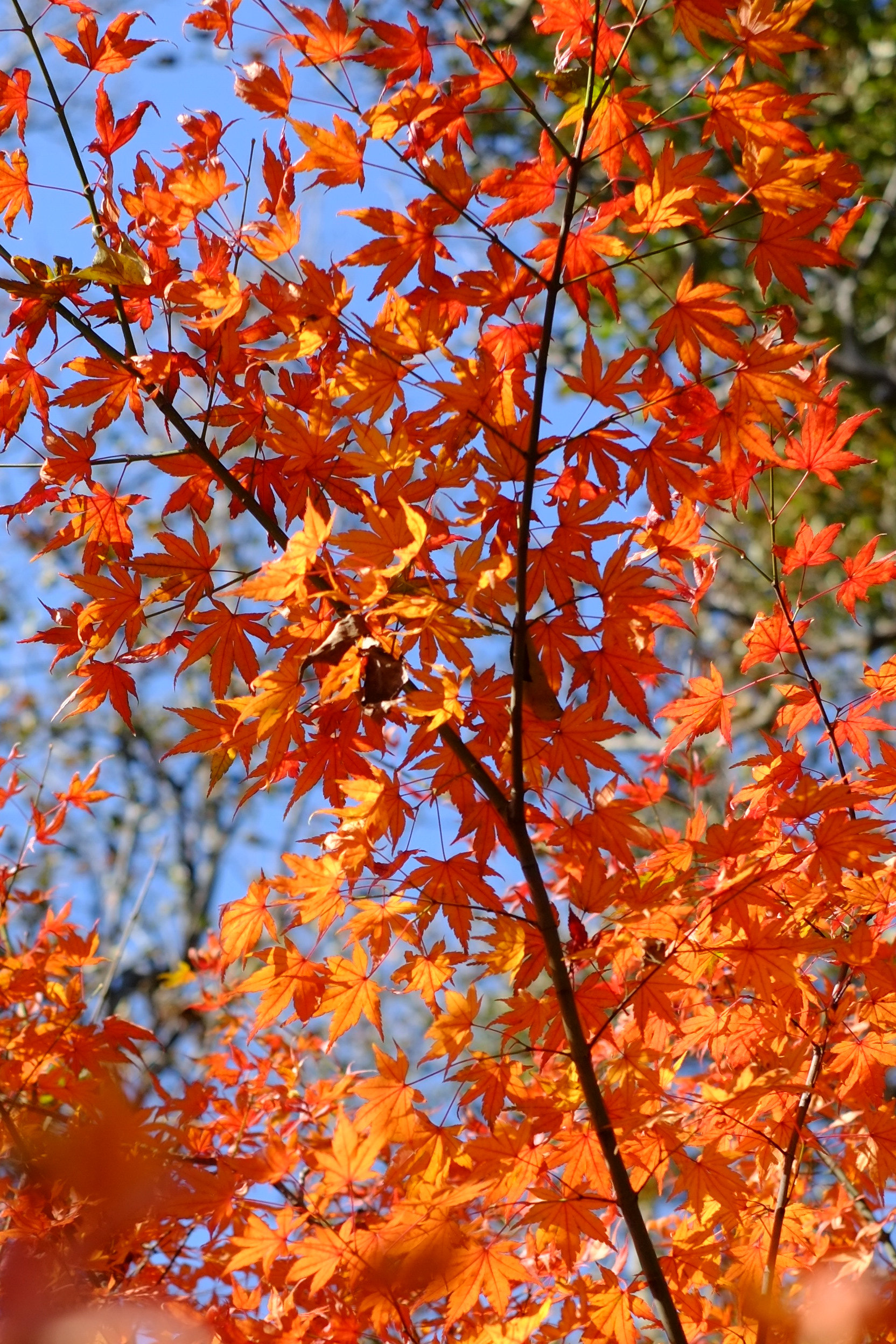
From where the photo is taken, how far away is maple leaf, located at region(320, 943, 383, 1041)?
1442mm

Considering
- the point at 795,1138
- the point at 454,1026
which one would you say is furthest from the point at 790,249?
the point at 795,1138

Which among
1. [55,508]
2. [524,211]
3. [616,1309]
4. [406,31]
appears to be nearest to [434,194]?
[524,211]

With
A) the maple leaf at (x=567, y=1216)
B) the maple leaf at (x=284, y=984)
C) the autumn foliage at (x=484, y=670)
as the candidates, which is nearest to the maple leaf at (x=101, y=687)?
the autumn foliage at (x=484, y=670)

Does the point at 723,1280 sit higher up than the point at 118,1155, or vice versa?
the point at 723,1280

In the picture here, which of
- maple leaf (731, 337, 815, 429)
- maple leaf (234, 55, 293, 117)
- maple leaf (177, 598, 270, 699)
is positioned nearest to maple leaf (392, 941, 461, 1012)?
maple leaf (177, 598, 270, 699)

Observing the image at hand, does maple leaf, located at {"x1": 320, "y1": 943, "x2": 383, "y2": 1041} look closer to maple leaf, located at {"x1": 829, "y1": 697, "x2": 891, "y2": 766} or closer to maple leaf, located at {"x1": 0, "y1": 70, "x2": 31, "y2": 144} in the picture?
maple leaf, located at {"x1": 829, "y1": 697, "x2": 891, "y2": 766}

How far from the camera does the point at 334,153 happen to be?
4.51ft

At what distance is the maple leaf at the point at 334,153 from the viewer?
1.35m

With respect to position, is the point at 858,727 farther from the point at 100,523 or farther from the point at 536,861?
the point at 100,523

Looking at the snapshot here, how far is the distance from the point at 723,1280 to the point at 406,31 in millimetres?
1698

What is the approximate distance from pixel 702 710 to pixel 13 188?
128 cm

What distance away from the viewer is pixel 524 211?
4.50 ft

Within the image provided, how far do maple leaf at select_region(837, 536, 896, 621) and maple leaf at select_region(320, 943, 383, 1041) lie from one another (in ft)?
2.95

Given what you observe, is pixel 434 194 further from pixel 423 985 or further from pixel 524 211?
pixel 423 985
